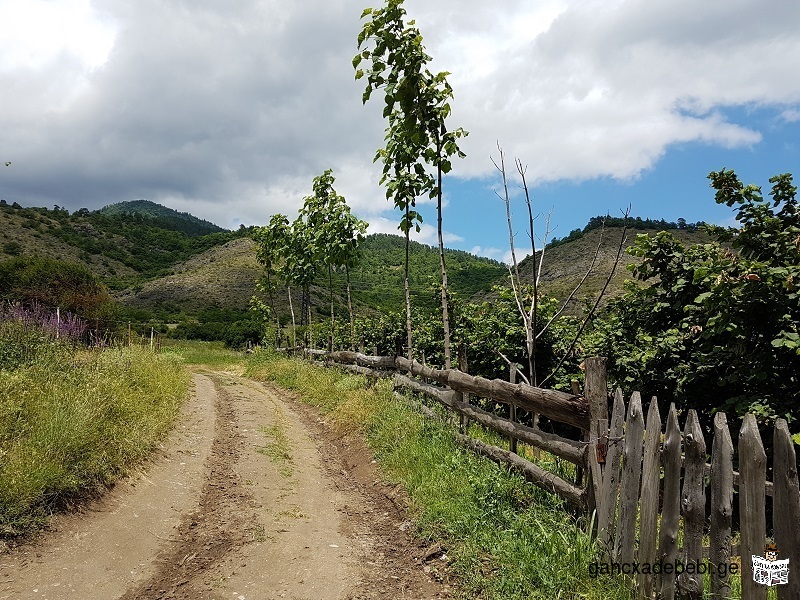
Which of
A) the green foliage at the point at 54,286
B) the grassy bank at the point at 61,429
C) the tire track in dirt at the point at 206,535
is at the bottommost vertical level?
the tire track in dirt at the point at 206,535

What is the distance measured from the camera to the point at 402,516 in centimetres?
561

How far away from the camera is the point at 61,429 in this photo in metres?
5.68

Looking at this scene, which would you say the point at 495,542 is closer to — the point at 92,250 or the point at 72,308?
the point at 72,308

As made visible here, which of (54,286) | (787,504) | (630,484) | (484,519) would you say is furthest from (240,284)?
(787,504)

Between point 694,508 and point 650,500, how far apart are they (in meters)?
0.36

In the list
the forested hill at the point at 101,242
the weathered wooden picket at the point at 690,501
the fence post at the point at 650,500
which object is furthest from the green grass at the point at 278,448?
the forested hill at the point at 101,242

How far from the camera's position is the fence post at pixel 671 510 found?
10.4 feet

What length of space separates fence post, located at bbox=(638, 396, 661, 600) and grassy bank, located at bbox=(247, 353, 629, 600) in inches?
6.5

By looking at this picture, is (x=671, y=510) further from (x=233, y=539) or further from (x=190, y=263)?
(x=190, y=263)

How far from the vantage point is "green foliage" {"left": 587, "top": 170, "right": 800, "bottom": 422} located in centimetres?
447

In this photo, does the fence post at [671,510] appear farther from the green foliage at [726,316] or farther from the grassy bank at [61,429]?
the grassy bank at [61,429]

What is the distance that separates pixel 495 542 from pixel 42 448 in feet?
15.3

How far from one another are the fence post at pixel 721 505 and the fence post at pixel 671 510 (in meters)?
0.27

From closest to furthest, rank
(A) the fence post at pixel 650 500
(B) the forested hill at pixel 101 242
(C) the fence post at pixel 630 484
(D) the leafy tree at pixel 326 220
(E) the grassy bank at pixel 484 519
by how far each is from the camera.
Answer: (A) the fence post at pixel 650 500, (C) the fence post at pixel 630 484, (E) the grassy bank at pixel 484 519, (D) the leafy tree at pixel 326 220, (B) the forested hill at pixel 101 242
